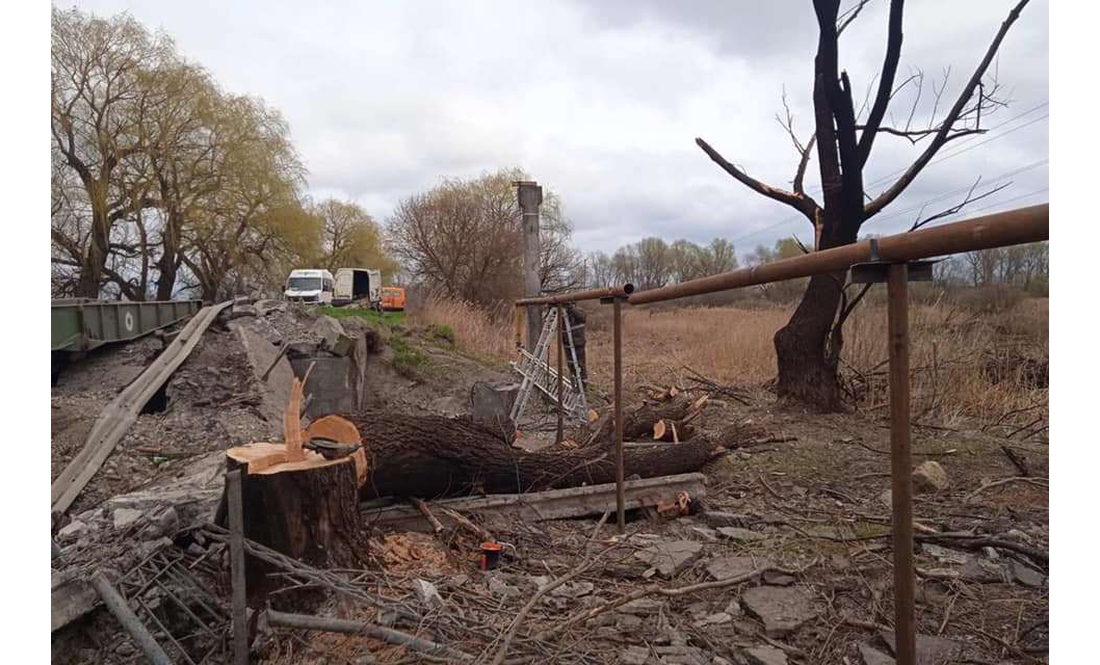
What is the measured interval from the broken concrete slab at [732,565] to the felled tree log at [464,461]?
138 centimetres

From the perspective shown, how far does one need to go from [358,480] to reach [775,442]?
169 inches

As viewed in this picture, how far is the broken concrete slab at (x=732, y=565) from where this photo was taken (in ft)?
11.6

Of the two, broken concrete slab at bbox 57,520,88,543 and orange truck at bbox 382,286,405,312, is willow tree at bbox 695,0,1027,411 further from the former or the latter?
orange truck at bbox 382,286,405,312

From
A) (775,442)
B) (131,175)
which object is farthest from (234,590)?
(131,175)

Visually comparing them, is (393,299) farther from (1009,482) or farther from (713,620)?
(713,620)

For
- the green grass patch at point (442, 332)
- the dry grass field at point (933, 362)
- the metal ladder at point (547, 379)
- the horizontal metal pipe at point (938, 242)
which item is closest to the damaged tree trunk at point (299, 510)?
the horizontal metal pipe at point (938, 242)

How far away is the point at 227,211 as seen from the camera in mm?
25406

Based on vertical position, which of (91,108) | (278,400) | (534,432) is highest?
(91,108)

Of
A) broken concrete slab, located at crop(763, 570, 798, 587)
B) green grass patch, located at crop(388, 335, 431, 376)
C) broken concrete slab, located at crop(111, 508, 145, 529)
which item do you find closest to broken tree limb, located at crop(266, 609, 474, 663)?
broken concrete slab, located at crop(763, 570, 798, 587)

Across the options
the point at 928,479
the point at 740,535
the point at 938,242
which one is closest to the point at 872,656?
the point at 740,535

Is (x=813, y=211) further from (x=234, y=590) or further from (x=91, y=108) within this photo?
(x=91, y=108)

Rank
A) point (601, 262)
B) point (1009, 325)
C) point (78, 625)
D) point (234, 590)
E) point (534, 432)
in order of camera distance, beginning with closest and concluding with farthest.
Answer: point (234, 590), point (78, 625), point (534, 432), point (1009, 325), point (601, 262)

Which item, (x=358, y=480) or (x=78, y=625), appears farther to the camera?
(x=358, y=480)

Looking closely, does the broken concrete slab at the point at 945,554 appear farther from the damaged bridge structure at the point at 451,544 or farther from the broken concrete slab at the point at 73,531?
the broken concrete slab at the point at 73,531
